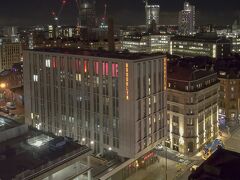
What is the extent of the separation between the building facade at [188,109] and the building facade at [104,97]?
617 centimetres

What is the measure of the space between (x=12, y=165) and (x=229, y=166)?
28.6 metres

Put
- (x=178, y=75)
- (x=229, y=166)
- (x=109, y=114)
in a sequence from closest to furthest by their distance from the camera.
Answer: (x=229, y=166), (x=109, y=114), (x=178, y=75)

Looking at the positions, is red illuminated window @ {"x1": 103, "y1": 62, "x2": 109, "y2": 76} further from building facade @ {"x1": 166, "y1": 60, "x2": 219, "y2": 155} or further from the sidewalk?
the sidewalk

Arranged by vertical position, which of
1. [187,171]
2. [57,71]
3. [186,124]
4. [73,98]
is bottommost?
[187,171]

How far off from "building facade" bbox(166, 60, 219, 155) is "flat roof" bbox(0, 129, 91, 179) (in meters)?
37.2

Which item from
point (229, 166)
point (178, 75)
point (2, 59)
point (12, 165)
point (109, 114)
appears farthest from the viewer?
point (2, 59)

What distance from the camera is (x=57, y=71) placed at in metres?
82.8

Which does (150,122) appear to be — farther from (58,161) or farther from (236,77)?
(236,77)

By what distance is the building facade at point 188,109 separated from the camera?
83.2 meters

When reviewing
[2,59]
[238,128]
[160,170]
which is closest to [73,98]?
[160,170]

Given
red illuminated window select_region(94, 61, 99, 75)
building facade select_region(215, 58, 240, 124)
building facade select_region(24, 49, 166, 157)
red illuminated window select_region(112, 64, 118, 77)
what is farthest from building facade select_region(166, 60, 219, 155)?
building facade select_region(215, 58, 240, 124)

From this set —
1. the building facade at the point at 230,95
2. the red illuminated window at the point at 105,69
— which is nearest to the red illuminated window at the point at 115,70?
the red illuminated window at the point at 105,69

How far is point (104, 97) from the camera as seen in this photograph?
243 ft

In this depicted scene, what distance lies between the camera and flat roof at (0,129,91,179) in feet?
148
